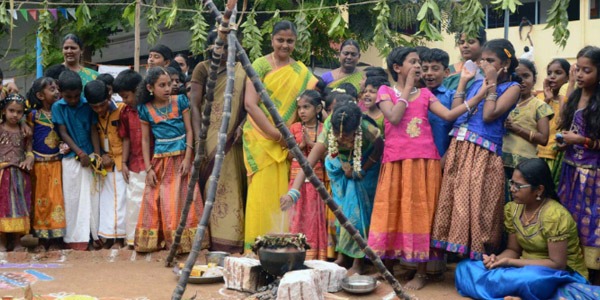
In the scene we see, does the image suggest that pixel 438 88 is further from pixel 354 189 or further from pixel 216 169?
pixel 216 169

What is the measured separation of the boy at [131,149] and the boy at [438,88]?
9.12ft

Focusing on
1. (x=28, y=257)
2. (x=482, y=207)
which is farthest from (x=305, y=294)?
(x=28, y=257)

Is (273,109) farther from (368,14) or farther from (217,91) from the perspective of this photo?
(368,14)

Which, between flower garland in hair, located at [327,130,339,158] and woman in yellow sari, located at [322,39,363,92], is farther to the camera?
woman in yellow sari, located at [322,39,363,92]

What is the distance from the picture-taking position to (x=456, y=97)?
555 centimetres

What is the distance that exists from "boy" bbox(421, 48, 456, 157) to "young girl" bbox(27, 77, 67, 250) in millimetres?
3713

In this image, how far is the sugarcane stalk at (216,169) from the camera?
443 centimetres

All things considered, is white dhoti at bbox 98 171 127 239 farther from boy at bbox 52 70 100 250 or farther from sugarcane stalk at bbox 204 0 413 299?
sugarcane stalk at bbox 204 0 413 299

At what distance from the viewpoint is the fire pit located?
16.5 feet

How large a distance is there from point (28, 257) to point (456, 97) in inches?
167

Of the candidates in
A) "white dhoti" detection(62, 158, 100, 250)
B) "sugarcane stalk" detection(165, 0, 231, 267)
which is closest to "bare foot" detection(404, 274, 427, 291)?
"sugarcane stalk" detection(165, 0, 231, 267)

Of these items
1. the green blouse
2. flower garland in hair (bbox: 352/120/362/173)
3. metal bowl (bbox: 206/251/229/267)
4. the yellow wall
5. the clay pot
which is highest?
the yellow wall

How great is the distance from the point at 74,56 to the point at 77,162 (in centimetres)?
113

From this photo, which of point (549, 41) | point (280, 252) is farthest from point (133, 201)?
point (549, 41)
